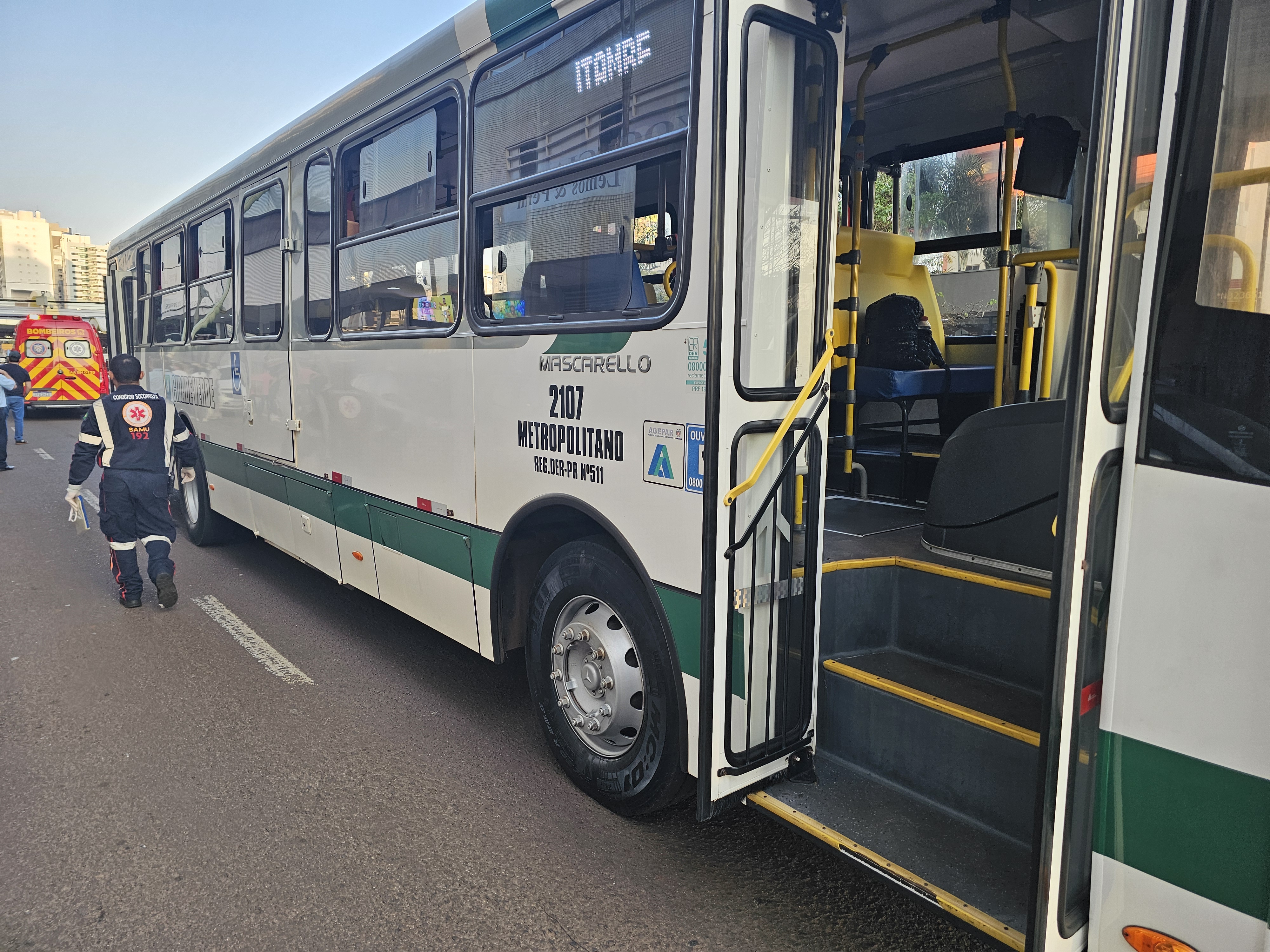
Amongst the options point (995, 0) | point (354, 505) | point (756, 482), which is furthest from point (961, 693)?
point (354, 505)

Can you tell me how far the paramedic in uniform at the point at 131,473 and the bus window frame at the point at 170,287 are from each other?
1.59 meters

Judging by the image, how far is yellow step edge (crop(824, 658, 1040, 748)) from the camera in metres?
2.35

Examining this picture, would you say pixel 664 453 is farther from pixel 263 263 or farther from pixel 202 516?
pixel 202 516

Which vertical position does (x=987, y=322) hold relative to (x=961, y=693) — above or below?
above

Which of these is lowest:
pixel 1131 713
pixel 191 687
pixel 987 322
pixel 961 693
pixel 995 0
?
pixel 191 687

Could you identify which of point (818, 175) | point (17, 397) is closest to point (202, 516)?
point (818, 175)

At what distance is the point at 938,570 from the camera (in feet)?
10.0

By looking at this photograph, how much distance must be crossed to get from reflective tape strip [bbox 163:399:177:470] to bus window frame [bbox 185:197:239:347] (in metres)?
0.66

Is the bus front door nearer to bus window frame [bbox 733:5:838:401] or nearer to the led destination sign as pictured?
the led destination sign

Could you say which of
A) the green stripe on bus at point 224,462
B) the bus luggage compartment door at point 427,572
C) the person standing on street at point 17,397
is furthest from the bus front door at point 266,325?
the person standing on street at point 17,397

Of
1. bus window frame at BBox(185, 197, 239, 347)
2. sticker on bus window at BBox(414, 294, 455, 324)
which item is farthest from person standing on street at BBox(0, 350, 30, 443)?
sticker on bus window at BBox(414, 294, 455, 324)

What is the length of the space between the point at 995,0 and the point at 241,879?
14.8 feet

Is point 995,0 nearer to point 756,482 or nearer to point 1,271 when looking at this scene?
point 756,482

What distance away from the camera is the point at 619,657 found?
3045mm
